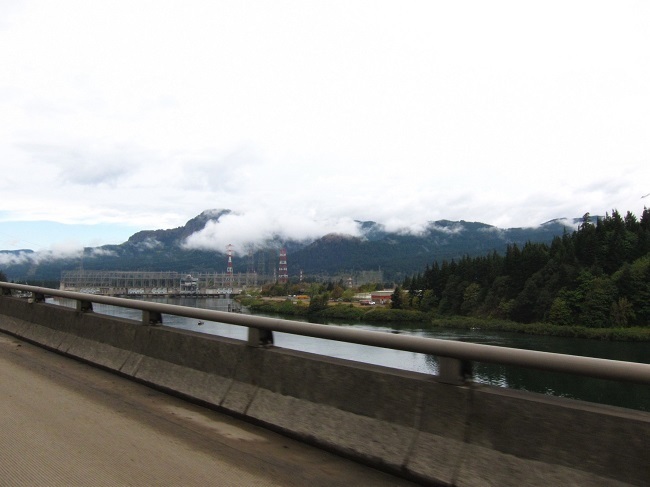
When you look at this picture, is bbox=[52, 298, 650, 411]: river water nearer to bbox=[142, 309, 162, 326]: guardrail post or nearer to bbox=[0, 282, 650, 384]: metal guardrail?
bbox=[0, 282, 650, 384]: metal guardrail

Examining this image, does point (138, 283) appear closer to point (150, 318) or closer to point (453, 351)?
point (150, 318)

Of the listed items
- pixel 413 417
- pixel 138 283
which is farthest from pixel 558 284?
pixel 413 417

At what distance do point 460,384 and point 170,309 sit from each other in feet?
13.6

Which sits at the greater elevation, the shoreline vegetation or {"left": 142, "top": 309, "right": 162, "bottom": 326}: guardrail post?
{"left": 142, "top": 309, "right": 162, "bottom": 326}: guardrail post

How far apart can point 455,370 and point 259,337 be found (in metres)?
2.41

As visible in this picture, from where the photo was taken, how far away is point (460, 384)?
4.00 meters

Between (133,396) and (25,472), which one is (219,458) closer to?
(25,472)

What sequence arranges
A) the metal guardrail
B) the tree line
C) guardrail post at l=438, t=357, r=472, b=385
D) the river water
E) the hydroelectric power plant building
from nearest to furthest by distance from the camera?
1. the metal guardrail
2. guardrail post at l=438, t=357, r=472, b=385
3. the river water
4. the hydroelectric power plant building
5. the tree line

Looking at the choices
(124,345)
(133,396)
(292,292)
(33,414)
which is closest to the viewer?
(33,414)

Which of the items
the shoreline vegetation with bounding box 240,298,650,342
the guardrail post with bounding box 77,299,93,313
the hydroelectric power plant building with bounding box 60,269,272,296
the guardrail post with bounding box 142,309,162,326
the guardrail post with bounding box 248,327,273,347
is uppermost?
the hydroelectric power plant building with bounding box 60,269,272,296

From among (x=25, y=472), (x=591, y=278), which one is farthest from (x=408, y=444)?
(x=591, y=278)

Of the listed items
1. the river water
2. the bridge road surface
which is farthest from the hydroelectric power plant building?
the bridge road surface

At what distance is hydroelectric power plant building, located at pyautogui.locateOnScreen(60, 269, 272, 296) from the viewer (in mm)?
15770

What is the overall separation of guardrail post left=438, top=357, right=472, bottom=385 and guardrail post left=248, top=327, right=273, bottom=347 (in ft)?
7.38
